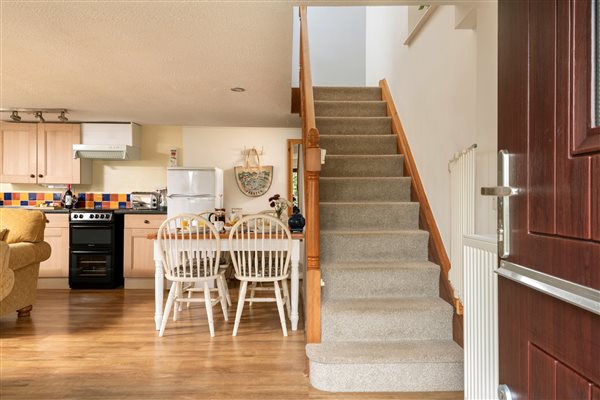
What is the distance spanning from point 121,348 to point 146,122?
12.5ft

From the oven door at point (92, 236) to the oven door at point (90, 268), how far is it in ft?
0.26

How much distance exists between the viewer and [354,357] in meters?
2.46

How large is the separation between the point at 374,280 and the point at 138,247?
12.3 feet

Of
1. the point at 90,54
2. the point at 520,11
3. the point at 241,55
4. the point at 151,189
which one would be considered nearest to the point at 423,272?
the point at 241,55

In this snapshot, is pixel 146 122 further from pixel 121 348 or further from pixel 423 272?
pixel 423 272

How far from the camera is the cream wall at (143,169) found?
20.9 ft

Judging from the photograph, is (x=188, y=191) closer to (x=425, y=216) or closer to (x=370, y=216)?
(x=370, y=216)

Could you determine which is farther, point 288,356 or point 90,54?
point 90,54

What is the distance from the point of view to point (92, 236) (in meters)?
5.55

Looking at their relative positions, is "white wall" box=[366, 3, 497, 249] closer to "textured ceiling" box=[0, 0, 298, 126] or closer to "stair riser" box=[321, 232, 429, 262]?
"stair riser" box=[321, 232, 429, 262]

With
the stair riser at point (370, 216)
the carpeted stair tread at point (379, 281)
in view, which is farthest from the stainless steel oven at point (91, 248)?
the carpeted stair tread at point (379, 281)

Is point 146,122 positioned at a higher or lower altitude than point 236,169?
higher

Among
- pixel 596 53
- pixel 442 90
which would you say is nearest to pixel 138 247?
pixel 442 90

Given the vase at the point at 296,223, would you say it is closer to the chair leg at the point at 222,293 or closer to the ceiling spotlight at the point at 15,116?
the chair leg at the point at 222,293
